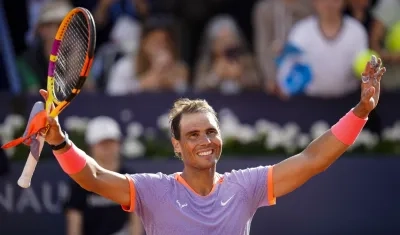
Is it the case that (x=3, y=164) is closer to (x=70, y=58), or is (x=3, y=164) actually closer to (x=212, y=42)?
(x=212, y=42)

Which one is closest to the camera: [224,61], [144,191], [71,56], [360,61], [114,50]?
[144,191]

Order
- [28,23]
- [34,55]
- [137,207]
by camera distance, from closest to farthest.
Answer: [137,207] < [34,55] < [28,23]

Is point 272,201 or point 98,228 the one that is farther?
point 98,228

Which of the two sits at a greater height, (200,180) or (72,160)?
(72,160)

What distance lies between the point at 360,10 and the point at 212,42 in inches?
56.9

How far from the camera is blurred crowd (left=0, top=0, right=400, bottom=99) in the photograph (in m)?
9.36

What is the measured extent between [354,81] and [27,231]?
3.08m

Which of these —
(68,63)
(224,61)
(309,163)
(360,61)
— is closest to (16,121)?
(224,61)

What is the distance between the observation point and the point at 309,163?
5.36 meters

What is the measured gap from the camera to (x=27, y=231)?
9.28 meters

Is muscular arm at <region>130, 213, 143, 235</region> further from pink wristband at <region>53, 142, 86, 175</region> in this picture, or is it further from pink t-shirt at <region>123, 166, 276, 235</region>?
pink wristband at <region>53, 142, 86, 175</region>

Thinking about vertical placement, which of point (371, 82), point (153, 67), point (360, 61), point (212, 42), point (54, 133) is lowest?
point (54, 133)

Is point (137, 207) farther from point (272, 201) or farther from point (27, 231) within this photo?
point (27, 231)

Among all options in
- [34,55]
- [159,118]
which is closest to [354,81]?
[159,118]
